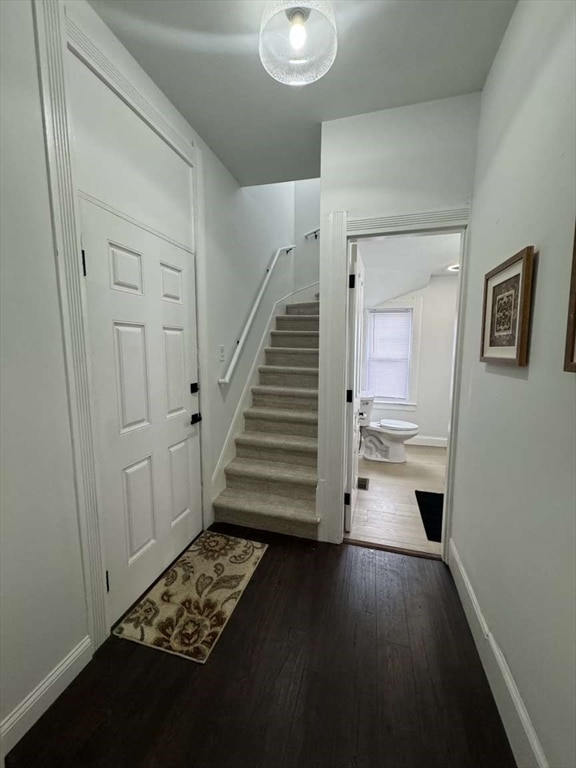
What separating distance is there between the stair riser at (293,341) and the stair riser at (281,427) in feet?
3.38

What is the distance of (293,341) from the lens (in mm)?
3445

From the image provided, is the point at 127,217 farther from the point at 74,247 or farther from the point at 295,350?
the point at 295,350

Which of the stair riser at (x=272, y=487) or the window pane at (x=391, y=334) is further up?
the window pane at (x=391, y=334)

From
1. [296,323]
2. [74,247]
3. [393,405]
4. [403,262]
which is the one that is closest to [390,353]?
[393,405]

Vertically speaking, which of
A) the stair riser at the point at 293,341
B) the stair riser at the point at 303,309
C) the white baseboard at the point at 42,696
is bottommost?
the white baseboard at the point at 42,696

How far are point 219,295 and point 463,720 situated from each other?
2.57 metres

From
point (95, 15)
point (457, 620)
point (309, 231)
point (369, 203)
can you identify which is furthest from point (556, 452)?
point (309, 231)

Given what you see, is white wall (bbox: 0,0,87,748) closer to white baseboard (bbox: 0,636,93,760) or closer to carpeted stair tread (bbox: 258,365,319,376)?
white baseboard (bbox: 0,636,93,760)

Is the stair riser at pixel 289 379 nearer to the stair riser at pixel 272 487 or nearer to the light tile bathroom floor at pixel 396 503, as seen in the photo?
the stair riser at pixel 272 487

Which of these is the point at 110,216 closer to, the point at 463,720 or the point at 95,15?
the point at 95,15

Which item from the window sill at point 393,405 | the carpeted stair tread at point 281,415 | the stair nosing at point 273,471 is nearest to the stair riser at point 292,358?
the carpeted stair tread at point 281,415

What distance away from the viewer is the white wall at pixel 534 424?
2.70 ft

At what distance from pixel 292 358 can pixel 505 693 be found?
8.62ft

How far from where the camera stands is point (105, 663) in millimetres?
1322
